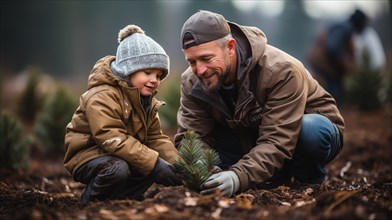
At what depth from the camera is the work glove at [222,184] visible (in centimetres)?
289

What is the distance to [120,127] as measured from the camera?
3150 mm

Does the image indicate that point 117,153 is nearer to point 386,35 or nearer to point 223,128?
point 223,128

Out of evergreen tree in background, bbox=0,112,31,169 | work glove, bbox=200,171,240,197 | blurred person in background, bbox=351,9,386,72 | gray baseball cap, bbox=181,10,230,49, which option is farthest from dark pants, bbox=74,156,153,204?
blurred person in background, bbox=351,9,386,72

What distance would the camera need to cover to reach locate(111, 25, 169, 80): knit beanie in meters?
3.27

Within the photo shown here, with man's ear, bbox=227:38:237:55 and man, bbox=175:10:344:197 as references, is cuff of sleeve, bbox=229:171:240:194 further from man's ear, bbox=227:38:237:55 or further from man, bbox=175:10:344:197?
man's ear, bbox=227:38:237:55

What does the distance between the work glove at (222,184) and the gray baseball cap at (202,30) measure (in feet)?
3.04

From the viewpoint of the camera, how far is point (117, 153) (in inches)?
122

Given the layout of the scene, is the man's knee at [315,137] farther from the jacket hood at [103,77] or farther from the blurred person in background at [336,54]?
the blurred person in background at [336,54]

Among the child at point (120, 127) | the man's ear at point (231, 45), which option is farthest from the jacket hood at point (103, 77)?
the man's ear at point (231, 45)

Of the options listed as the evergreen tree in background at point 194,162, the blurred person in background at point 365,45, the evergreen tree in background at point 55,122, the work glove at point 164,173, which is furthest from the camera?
the blurred person in background at point 365,45

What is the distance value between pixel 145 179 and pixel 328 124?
1.45 meters

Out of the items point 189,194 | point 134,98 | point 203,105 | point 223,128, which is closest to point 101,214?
point 189,194

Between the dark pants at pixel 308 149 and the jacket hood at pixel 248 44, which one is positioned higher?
the jacket hood at pixel 248 44

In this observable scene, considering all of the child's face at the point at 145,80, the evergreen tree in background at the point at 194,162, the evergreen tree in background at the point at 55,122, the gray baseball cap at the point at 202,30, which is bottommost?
the evergreen tree in background at the point at 55,122
